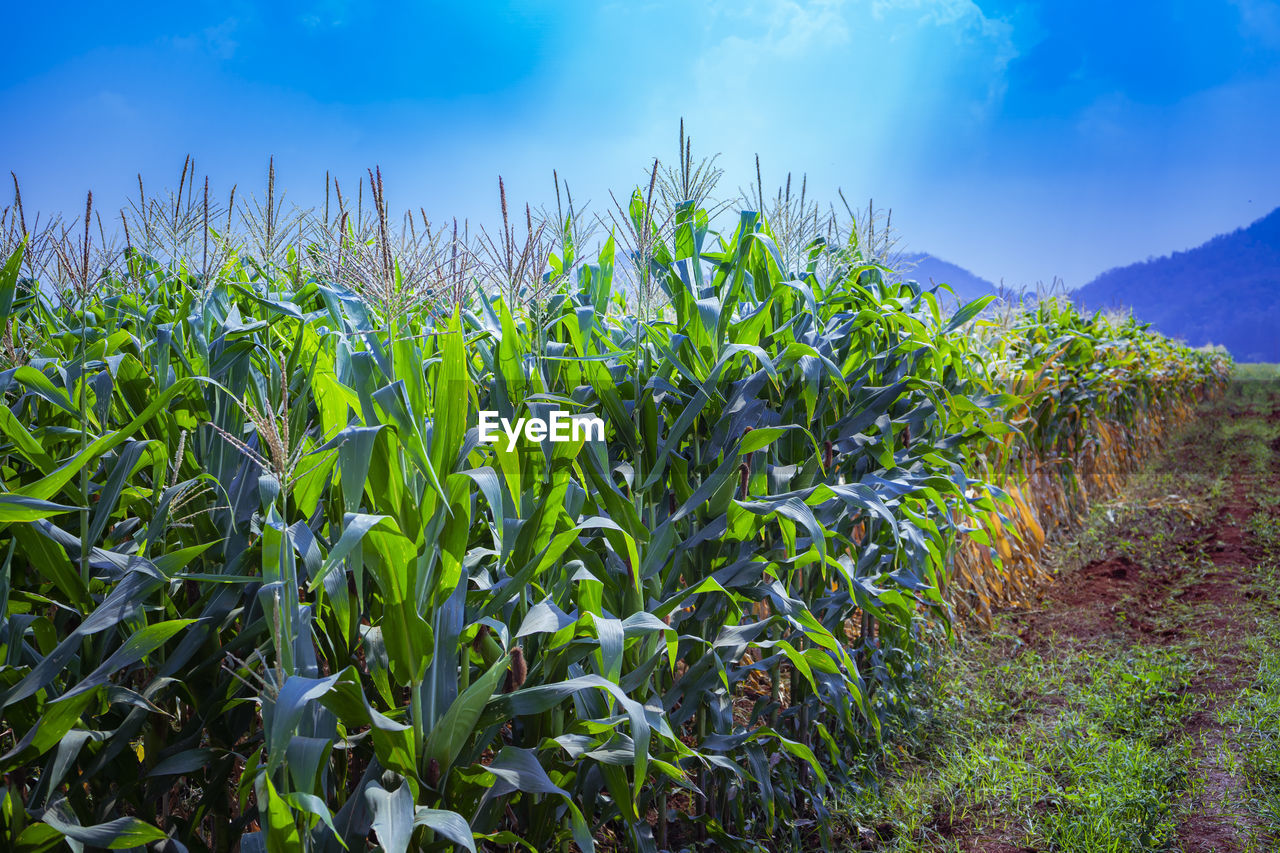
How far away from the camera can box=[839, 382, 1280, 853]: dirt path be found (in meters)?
2.22

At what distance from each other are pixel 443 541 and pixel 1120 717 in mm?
2861

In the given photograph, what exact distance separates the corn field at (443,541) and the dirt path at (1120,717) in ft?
1.18

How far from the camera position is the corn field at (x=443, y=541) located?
1235 mm

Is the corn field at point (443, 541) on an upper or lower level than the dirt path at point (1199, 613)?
upper

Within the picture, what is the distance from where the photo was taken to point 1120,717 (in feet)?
9.53

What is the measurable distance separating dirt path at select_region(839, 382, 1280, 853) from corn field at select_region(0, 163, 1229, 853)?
1.18ft
